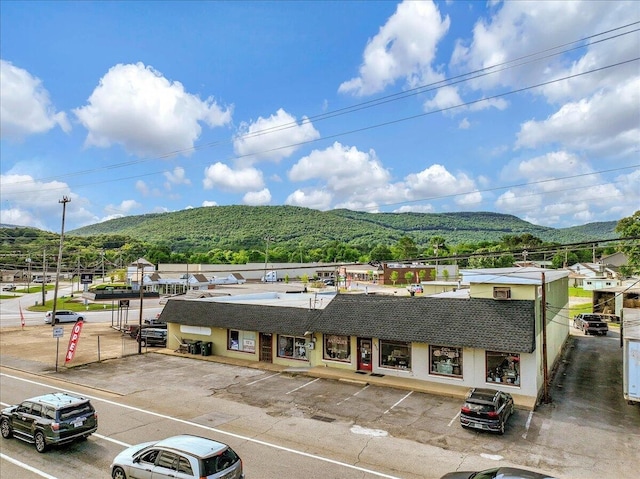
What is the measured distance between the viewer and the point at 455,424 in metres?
18.0

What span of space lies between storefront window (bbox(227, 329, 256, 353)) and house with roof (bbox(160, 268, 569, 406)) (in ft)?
0.23

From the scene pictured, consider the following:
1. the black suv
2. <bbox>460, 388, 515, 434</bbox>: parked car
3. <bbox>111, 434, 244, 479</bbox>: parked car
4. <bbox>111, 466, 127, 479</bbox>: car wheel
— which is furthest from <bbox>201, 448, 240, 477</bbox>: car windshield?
<bbox>460, 388, 515, 434</bbox>: parked car

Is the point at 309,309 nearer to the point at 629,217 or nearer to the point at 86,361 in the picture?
the point at 86,361

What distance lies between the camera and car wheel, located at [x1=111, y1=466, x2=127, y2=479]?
12281mm

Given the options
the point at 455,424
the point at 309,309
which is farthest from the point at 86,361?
the point at 455,424

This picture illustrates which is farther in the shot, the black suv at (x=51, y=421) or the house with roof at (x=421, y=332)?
the house with roof at (x=421, y=332)

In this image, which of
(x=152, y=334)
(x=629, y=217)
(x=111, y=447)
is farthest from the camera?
(x=629, y=217)

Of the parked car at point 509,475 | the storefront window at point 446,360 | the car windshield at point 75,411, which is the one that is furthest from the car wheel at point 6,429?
the storefront window at point 446,360

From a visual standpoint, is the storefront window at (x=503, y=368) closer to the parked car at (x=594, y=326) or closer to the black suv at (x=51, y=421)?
the black suv at (x=51, y=421)

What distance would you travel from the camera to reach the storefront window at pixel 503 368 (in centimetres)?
2170

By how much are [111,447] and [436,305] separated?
17.1m

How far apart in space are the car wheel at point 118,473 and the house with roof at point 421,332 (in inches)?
602

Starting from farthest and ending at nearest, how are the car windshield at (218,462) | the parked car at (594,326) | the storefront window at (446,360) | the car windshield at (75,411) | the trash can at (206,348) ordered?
the parked car at (594,326)
the trash can at (206,348)
the storefront window at (446,360)
the car windshield at (75,411)
the car windshield at (218,462)

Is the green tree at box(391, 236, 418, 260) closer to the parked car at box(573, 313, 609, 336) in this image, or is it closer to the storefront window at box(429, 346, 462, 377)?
the parked car at box(573, 313, 609, 336)
